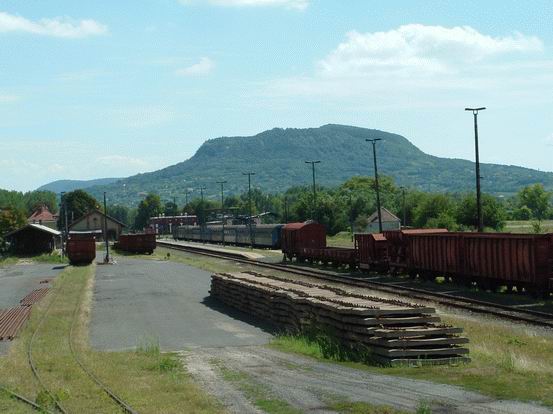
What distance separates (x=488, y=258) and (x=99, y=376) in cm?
2291

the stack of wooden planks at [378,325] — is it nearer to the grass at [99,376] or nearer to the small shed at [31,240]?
the grass at [99,376]

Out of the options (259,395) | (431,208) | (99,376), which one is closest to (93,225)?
(431,208)

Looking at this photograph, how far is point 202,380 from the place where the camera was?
1795cm

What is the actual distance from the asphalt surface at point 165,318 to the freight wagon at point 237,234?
3791cm

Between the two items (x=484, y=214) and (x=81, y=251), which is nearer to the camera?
(x=81, y=251)

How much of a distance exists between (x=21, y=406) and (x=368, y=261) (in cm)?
3781

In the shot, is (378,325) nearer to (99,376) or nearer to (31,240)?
(99,376)

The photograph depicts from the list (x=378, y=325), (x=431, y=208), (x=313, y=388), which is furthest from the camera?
(x=431, y=208)

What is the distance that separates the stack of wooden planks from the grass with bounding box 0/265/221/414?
14.6ft

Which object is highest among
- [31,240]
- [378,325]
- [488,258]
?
[31,240]

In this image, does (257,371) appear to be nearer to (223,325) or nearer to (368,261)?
(223,325)

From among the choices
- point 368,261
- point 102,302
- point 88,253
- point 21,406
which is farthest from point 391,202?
point 21,406

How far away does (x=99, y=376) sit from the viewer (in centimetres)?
1909

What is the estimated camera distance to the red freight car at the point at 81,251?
7494cm
